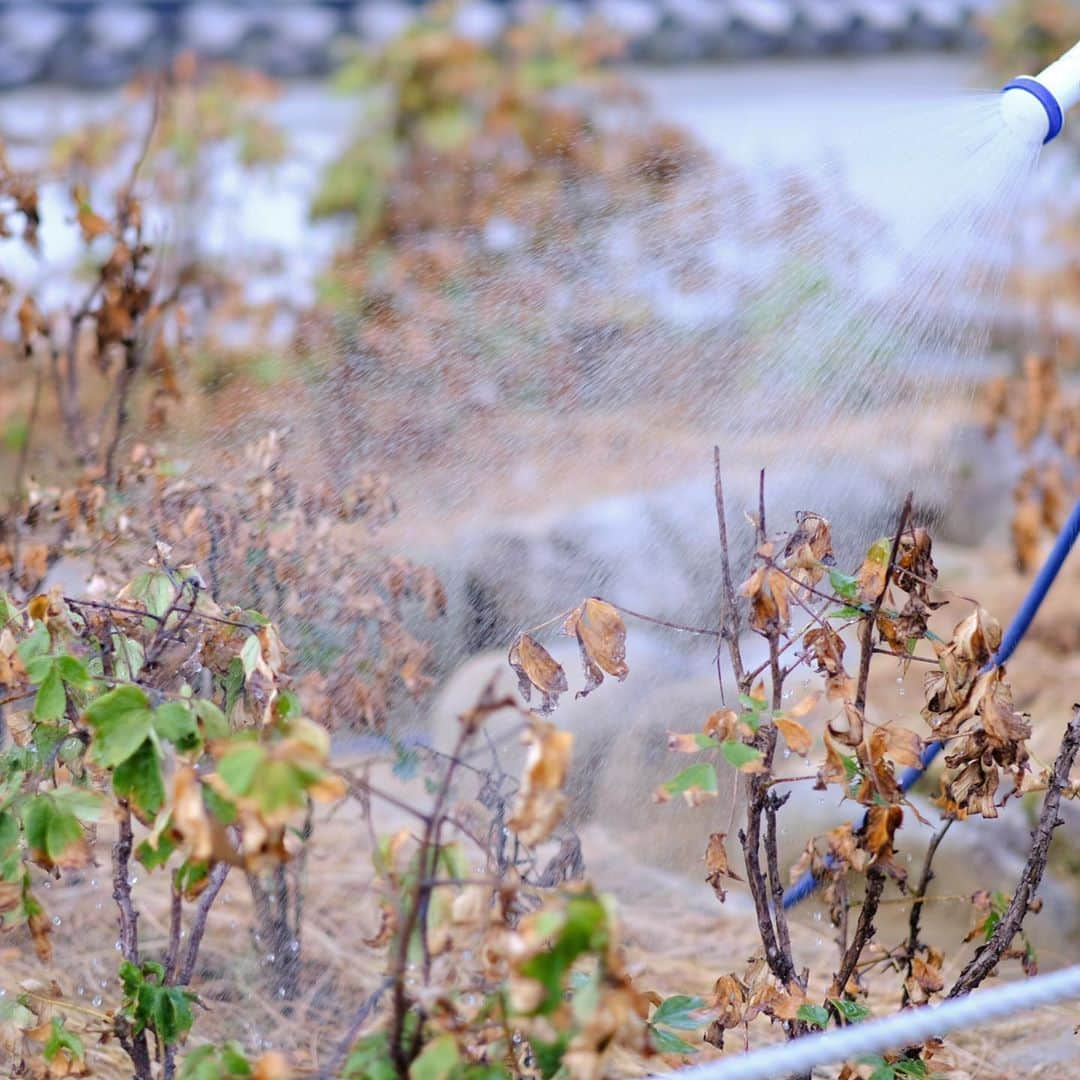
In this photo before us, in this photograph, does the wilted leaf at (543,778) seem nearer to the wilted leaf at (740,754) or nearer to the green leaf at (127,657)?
the wilted leaf at (740,754)

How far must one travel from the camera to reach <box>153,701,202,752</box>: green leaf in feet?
3.81

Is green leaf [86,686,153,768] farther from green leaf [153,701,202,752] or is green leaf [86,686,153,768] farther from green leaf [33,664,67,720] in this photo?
green leaf [33,664,67,720]

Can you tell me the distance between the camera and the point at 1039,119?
6.19 feet

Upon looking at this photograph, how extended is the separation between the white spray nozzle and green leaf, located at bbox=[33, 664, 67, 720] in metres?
1.37

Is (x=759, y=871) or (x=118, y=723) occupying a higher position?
(x=118, y=723)

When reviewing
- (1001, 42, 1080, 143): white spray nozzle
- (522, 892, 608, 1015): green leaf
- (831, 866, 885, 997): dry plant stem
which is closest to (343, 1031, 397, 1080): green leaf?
(522, 892, 608, 1015): green leaf

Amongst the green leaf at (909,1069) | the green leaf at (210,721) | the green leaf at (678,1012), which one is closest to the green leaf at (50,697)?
the green leaf at (210,721)

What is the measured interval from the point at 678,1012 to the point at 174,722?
493mm

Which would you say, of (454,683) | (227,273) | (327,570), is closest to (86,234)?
(327,570)

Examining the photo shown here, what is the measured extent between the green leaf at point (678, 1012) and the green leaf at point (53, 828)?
1.66 feet

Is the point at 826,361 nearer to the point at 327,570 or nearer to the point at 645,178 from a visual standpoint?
the point at 327,570

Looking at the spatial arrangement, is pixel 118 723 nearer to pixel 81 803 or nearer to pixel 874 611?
pixel 81 803

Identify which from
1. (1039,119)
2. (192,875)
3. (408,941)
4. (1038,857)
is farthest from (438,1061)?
(1039,119)

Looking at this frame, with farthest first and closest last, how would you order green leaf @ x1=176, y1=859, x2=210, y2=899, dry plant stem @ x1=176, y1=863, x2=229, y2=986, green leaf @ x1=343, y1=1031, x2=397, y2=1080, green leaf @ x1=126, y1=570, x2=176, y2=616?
dry plant stem @ x1=176, y1=863, x2=229, y2=986, green leaf @ x1=126, y1=570, x2=176, y2=616, green leaf @ x1=176, y1=859, x2=210, y2=899, green leaf @ x1=343, y1=1031, x2=397, y2=1080
